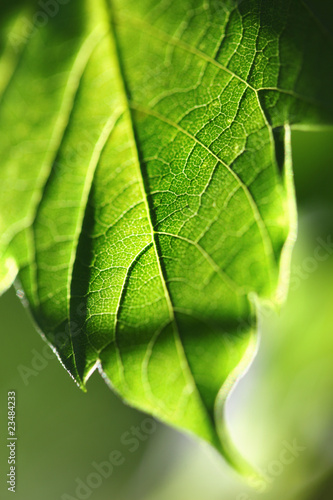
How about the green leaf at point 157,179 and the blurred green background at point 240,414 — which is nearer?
the green leaf at point 157,179

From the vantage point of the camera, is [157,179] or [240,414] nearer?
[157,179]

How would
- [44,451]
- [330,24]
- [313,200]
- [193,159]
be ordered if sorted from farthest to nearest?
[44,451] < [313,200] < [193,159] < [330,24]

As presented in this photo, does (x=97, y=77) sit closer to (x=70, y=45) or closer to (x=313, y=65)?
(x=70, y=45)

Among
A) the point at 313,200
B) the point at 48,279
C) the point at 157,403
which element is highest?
the point at 313,200

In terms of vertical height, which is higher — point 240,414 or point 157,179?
point 157,179

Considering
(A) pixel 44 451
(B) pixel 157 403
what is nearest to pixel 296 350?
(B) pixel 157 403
